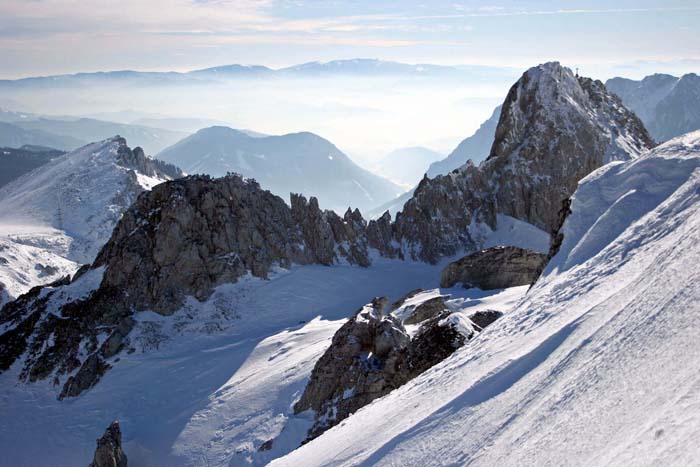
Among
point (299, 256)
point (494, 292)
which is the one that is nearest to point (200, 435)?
point (494, 292)

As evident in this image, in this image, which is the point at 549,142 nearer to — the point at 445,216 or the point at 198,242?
the point at 445,216

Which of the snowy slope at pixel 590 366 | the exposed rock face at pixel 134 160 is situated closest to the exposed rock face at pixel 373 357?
the snowy slope at pixel 590 366

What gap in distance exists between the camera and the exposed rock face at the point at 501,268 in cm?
4375

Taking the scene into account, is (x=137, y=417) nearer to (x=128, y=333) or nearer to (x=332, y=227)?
(x=128, y=333)

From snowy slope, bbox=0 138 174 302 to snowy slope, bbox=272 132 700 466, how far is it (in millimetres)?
81004

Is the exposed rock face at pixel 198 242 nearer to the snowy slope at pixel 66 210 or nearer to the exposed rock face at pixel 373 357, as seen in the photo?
the exposed rock face at pixel 373 357

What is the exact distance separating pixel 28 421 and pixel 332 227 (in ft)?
128

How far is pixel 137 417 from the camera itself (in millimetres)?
43688

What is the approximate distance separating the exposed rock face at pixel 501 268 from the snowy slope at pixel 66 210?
2624 inches

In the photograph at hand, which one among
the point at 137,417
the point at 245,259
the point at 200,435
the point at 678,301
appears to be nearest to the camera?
the point at 678,301

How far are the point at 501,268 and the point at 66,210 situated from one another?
9577cm

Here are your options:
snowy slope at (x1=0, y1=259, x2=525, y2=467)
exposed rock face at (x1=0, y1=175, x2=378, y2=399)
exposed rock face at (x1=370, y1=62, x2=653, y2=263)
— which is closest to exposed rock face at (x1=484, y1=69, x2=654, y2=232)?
exposed rock face at (x1=370, y1=62, x2=653, y2=263)

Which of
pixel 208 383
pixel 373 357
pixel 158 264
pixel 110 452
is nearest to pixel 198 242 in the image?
pixel 158 264

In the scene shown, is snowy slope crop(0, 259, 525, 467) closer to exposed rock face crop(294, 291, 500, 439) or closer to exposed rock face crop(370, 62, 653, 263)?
exposed rock face crop(294, 291, 500, 439)
